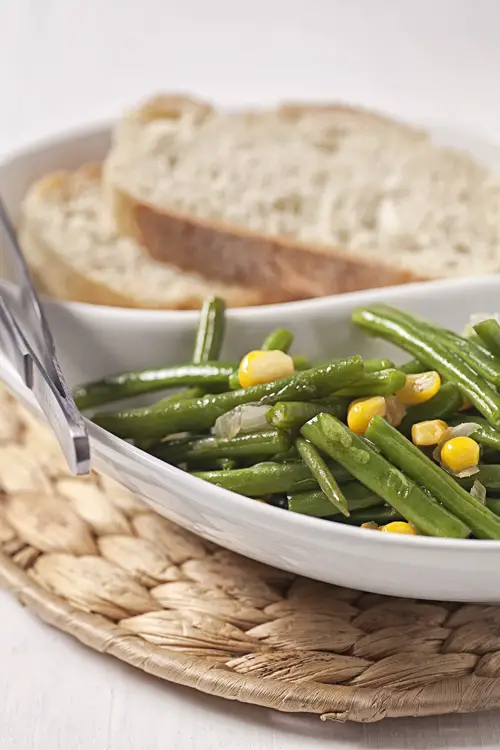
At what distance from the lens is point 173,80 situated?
246 inches

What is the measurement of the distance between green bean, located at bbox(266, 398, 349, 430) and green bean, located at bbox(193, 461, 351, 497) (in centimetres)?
10

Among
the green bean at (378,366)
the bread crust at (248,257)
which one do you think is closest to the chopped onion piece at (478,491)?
the green bean at (378,366)

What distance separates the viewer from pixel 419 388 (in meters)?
2.46

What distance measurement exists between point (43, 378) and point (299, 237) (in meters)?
1.67

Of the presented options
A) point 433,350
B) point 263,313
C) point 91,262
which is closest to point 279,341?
point 263,313

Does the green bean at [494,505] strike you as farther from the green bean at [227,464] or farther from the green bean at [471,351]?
the green bean at [227,464]

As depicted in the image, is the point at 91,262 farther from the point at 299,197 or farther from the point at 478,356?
the point at 478,356

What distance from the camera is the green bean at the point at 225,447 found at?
7.80 ft

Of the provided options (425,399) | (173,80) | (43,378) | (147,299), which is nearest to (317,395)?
(425,399)

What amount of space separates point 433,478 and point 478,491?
139 millimetres

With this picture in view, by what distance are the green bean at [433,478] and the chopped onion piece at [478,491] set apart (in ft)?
0.11

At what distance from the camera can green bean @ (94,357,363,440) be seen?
95.0 inches

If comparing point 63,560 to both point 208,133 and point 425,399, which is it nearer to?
point 425,399

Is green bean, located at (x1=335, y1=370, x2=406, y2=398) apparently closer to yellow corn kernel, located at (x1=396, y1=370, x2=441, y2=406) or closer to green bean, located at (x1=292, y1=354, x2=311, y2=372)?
yellow corn kernel, located at (x1=396, y1=370, x2=441, y2=406)
